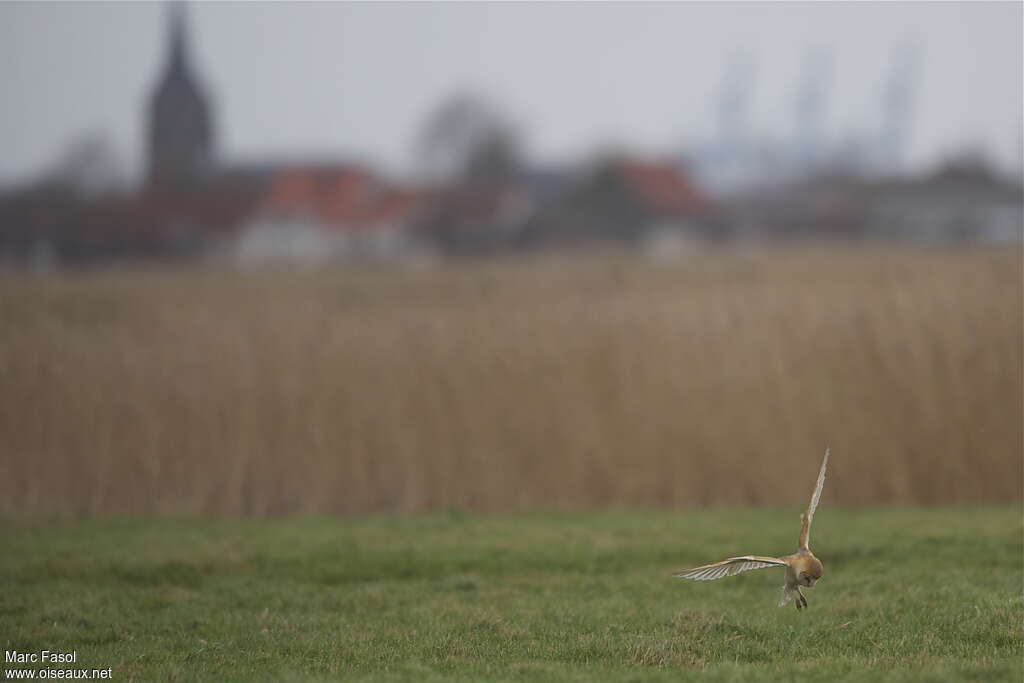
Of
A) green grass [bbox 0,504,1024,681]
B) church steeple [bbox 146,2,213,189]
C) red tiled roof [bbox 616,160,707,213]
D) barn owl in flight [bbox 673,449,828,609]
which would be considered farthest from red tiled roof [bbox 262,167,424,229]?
barn owl in flight [bbox 673,449,828,609]

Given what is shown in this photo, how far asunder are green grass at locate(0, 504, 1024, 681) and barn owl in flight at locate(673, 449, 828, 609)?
1.13ft

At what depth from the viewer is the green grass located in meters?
5.35

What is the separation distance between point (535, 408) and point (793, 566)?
257 inches

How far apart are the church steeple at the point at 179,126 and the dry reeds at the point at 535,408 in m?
3.46

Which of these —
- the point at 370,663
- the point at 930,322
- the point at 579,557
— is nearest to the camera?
the point at 370,663

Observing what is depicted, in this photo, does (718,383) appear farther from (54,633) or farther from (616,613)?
(54,633)

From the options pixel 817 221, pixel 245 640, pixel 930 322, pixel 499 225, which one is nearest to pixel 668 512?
pixel 930 322

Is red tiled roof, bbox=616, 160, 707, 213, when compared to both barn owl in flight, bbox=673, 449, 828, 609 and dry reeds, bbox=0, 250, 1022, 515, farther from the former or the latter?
barn owl in flight, bbox=673, 449, 828, 609

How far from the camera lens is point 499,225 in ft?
68.2

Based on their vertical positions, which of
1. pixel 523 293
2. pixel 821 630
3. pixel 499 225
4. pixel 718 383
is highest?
pixel 499 225

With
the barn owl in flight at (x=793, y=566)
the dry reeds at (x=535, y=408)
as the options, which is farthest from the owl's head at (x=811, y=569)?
the dry reeds at (x=535, y=408)

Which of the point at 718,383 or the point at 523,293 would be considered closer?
the point at 718,383

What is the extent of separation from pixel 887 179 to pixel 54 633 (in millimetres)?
20073

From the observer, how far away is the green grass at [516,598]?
535 centimetres
